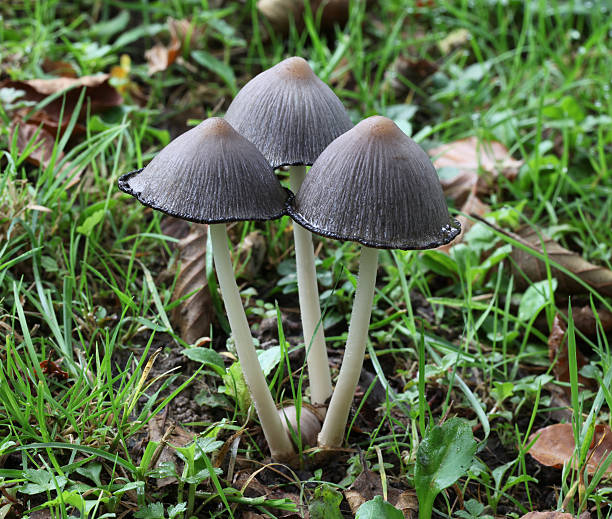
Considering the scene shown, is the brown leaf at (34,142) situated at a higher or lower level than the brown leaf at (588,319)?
higher

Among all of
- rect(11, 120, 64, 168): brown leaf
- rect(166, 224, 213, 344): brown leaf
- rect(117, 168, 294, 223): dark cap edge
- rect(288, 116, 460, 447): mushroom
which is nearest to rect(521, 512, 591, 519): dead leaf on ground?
rect(288, 116, 460, 447): mushroom

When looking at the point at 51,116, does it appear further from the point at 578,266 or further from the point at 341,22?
the point at 578,266

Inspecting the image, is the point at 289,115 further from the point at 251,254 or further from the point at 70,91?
the point at 70,91

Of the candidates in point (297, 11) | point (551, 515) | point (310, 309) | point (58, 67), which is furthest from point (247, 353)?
point (297, 11)

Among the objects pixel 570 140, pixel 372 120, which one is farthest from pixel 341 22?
pixel 372 120

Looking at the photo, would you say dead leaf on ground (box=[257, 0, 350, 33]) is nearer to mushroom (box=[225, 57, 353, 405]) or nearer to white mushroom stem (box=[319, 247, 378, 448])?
mushroom (box=[225, 57, 353, 405])

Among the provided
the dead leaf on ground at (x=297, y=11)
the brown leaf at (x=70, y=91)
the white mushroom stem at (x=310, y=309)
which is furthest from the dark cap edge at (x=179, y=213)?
the dead leaf on ground at (x=297, y=11)

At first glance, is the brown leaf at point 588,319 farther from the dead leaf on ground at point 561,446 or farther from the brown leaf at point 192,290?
the brown leaf at point 192,290

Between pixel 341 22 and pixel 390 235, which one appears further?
pixel 341 22
